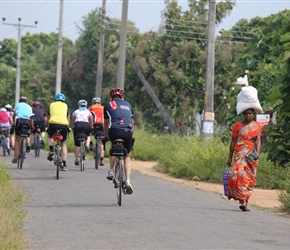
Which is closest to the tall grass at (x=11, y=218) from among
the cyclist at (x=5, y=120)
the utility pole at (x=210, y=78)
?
the utility pole at (x=210, y=78)

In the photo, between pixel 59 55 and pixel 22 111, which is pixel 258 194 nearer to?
pixel 22 111

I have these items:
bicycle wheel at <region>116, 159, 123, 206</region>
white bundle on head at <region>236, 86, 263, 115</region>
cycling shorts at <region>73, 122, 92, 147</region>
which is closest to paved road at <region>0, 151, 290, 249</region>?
bicycle wheel at <region>116, 159, 123, 206</region>

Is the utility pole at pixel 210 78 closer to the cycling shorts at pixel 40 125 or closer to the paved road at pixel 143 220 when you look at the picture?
the cycling shorts at pixel 40 125

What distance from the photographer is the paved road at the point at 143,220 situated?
9547mm

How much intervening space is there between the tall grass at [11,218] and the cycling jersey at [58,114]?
4181 millimetres

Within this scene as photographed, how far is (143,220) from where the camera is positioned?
1141cm

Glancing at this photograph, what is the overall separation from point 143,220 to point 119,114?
3139mm

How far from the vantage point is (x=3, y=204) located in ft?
39.5

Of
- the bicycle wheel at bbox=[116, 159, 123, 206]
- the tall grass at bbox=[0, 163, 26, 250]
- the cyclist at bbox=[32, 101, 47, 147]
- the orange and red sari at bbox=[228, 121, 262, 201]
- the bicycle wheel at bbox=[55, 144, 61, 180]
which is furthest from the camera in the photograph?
the cyclist at bbox=[32, 101, 47, 147]

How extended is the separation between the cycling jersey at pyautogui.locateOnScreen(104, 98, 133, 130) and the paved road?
1280 mm

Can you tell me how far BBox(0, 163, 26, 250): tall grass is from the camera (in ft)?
28.3

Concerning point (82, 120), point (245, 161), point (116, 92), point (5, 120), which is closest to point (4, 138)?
point (5, 120)

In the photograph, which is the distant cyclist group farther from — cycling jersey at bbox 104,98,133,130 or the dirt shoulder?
the dirt shoulder

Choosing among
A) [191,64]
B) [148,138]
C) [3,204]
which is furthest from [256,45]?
[3,204]
